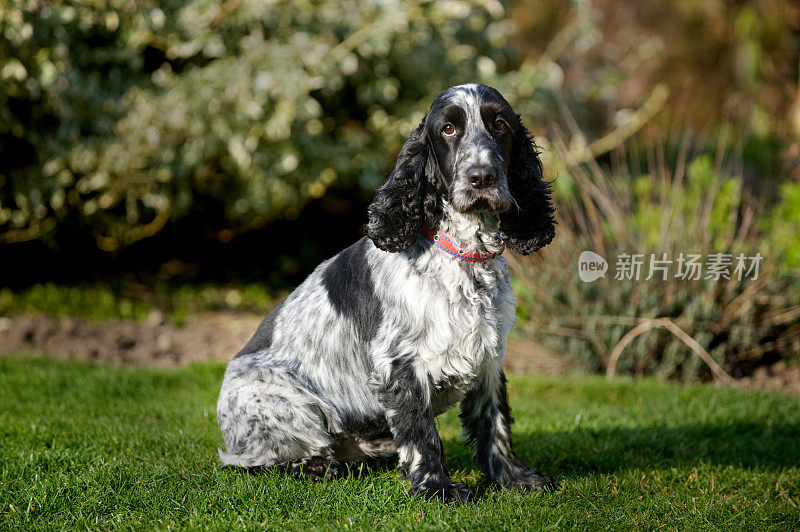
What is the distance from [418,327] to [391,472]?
3.01ft

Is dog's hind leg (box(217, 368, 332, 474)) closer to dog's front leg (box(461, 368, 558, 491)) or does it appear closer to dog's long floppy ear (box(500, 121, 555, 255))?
dog's front leg (box(461, 368, 558, 491))

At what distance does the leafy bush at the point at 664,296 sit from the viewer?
20.2 ft

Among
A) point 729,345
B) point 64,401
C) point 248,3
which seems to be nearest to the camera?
point 64,401

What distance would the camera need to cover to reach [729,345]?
6.28 m

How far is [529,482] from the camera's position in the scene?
142 inches

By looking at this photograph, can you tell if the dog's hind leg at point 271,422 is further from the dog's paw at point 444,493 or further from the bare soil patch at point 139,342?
the bare soil patch at point 139,342

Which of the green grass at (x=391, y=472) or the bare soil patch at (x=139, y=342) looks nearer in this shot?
the green grass at (x=391, y=472)

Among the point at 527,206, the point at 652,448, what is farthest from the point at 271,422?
the point at 652,448

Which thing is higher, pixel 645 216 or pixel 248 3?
pixel 248 3

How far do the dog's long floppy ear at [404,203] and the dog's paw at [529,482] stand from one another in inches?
49.8

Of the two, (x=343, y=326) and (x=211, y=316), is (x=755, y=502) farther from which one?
(x=211, y=316)

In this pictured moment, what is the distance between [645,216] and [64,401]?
4.94 metres

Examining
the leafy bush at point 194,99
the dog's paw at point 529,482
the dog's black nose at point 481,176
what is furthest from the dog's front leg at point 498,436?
the leafy bush at point 194,99

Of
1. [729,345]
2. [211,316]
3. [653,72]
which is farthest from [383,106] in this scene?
[653,72]
